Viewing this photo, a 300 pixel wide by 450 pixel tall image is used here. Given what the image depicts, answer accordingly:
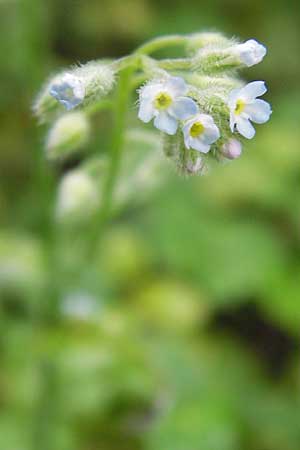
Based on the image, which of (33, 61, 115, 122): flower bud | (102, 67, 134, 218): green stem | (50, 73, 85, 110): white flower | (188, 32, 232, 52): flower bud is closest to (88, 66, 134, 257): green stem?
(102, 67, 134, 218): green stem

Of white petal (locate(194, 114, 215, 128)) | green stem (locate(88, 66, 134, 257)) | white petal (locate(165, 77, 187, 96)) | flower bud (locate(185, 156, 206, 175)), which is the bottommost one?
white petal (locate(194, 114, 215, 128))

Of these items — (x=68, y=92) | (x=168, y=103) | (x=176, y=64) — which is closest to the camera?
(x=168, y=103)

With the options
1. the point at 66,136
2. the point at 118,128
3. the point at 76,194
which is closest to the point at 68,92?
the point at 118,128

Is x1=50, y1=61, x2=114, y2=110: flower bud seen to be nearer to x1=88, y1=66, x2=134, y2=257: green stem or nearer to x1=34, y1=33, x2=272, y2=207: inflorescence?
x1=34, y1=33, x2=272, y2=207: inflorescence

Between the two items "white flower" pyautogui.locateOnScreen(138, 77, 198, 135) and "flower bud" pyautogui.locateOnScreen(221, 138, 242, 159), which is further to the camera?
"flower bud" pyautogui.locateOnScreen(221, 138, 242, 159)

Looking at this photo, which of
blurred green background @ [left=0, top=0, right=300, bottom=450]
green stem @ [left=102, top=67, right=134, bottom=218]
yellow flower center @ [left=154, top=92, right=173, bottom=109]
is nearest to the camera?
yellow flower center @ [left=154, top=92, right=173, bottom=109]

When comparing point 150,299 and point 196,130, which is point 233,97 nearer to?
point 196,130

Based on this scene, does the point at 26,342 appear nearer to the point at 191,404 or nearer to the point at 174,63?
the point at 191,404

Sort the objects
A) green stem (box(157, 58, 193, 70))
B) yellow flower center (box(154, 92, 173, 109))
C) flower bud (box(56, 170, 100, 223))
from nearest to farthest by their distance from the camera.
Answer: yellow flower center (box(154, 92, 173, 109)), green stem (box(157, 58, 193, 70)), flower bud (box(56, 170, 100, 223))
